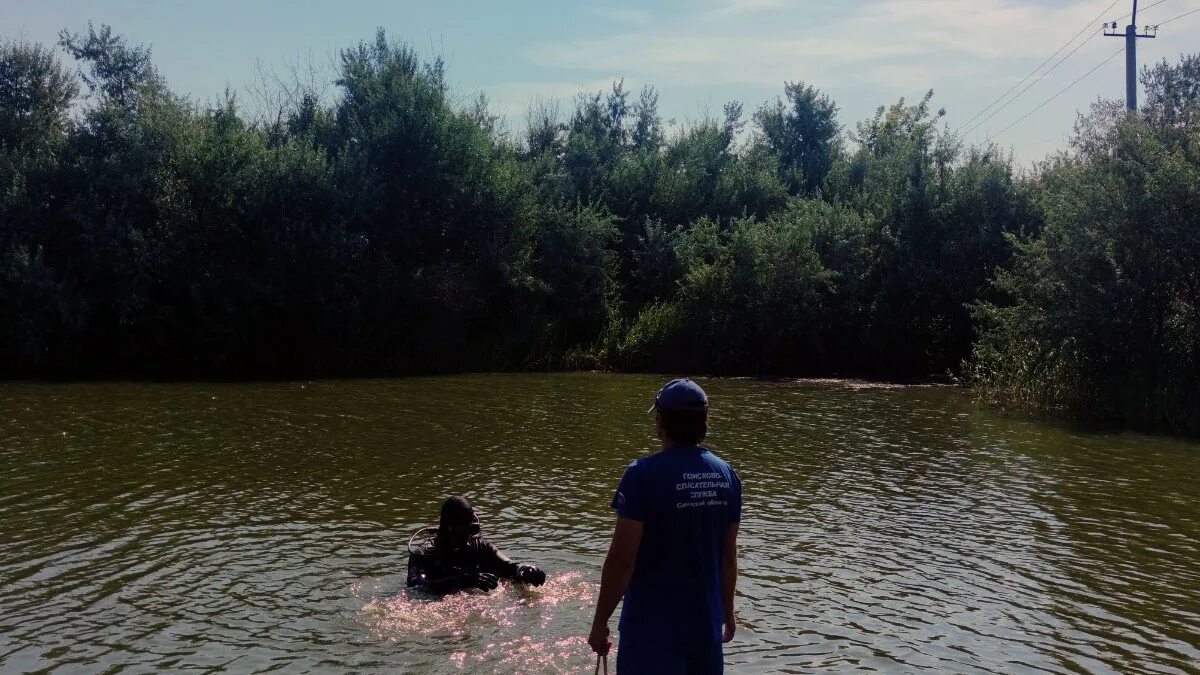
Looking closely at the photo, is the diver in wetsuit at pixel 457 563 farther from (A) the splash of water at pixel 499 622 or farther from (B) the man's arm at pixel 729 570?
(B) the man's arm at pixel 729 570

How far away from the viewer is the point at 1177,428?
22828 mm

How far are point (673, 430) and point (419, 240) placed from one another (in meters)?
35.3

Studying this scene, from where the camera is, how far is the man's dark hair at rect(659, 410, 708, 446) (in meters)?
4.97

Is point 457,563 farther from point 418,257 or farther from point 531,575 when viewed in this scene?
point 418,257

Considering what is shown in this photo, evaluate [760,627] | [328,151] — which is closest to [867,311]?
[328,151]

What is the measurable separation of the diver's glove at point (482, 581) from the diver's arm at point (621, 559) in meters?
5.50

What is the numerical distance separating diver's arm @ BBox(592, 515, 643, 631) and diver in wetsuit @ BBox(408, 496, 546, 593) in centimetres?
525

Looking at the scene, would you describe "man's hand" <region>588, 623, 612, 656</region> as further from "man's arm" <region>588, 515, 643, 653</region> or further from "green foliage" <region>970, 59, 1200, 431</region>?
"green foliage" <region>970, 59, 1200, 431</region>

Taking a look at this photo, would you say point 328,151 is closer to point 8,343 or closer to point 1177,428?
point 8,343

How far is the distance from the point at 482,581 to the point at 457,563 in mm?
357

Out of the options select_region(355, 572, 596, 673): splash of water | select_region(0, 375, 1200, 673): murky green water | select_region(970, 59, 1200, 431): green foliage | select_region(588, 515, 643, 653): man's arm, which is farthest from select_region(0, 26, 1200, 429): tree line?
select_region(588, 515, 643, 653): man's arm

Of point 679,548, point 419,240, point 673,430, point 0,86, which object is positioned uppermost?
point 0,86

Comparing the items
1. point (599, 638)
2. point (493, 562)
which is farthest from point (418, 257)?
point (599, 638)

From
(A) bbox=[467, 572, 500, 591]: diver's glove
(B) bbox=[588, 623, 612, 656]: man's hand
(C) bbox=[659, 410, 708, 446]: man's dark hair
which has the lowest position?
(A) bbox=[467, 572, 500, 591]: diver's glove
